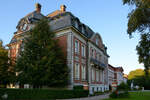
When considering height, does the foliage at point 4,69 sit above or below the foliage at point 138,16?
below

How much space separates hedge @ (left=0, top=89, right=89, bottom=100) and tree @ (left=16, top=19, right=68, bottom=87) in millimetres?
2298

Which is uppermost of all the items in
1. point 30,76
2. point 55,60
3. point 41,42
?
point 41,42

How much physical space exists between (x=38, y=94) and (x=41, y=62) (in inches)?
197

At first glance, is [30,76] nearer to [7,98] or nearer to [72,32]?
[7,98]

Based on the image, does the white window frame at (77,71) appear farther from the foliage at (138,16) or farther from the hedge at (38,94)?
the foliage at (138,16)

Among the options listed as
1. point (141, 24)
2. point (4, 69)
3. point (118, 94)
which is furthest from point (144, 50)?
point (4, 69)

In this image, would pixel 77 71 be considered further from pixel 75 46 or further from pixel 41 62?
pixel 41 62

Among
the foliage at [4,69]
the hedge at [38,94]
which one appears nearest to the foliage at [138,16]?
the hedge at [38,94]

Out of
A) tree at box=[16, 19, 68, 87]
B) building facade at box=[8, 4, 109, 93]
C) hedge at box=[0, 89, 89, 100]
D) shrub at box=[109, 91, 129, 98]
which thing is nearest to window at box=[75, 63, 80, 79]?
building facade at box=[8, 4, 109, 93]

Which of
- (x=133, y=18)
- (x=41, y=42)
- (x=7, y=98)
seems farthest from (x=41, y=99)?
(x=133, y=18)

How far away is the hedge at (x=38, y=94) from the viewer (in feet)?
44.3

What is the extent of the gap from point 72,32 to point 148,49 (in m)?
11.4

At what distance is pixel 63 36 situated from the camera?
968 inches

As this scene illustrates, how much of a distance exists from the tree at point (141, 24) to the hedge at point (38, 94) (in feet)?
29.1
